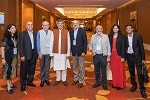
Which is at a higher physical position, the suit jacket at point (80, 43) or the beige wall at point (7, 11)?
the beige wall at point (7, 11)

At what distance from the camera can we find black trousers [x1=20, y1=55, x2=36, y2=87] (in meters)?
5.91

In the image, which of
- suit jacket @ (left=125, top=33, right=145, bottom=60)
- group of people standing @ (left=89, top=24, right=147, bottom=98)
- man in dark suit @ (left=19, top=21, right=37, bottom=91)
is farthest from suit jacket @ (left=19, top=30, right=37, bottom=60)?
suit jacket @ (left=125, top=33, right=145, bottom=60)

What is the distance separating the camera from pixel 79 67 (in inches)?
249

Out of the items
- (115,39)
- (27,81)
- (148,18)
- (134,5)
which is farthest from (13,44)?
(134,5)

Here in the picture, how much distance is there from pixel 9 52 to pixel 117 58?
2441 millimetres

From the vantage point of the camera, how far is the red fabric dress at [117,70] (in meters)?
5.95

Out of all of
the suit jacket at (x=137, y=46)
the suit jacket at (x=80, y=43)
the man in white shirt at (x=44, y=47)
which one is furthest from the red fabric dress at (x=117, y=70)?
the man in white shirt at (x=44, y=47)

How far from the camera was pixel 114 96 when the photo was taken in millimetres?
5434

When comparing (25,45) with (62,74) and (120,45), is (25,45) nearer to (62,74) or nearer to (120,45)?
(62,74)

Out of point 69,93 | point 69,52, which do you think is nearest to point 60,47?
point 69,52

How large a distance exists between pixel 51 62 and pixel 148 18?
30.6 feet

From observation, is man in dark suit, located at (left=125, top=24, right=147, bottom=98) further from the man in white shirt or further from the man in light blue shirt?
the man in white shirt

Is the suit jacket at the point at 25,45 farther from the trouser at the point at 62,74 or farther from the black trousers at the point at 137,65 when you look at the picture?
the black trousers at the point at 137,65

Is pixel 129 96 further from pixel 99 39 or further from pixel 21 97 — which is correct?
pixel 21 97
